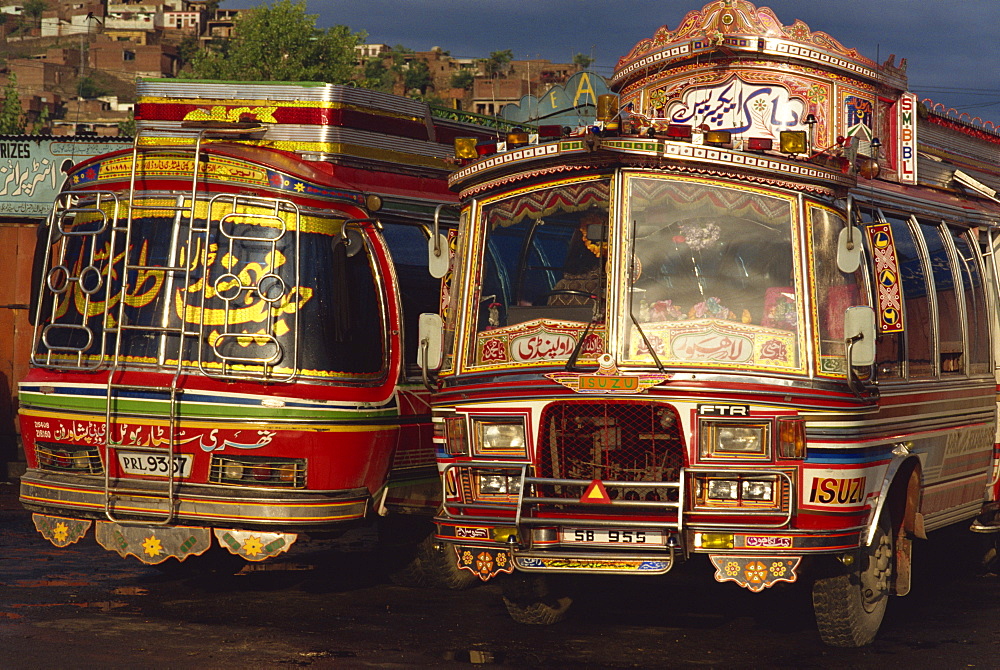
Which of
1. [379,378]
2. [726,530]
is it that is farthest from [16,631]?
[726,530]

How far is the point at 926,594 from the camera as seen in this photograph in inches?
420

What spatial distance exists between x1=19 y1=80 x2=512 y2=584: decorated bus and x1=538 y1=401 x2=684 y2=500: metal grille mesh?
170 cm

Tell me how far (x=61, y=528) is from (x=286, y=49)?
52.2m

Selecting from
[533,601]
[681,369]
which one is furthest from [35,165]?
[681,369]

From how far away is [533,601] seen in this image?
907 centimetres

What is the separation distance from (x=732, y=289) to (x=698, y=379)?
2.01 feet

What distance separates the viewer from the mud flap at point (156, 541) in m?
9.21

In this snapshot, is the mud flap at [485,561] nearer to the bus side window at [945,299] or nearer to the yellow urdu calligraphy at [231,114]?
the bus side window at [945,299]

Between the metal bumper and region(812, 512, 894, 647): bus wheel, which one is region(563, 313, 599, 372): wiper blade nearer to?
region(812, 512, 894, 647): bus wheel

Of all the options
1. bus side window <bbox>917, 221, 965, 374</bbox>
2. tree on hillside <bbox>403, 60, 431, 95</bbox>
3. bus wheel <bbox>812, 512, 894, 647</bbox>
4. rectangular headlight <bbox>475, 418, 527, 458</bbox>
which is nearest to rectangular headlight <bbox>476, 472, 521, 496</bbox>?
rectangular headlight <bbox>475, 418, 527, 458</bbox>

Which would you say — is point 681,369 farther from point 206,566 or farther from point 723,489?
point 206,566

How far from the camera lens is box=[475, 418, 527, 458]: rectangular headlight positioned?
8227 millimetres

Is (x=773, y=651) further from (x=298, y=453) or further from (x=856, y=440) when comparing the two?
(x=298, y=453)

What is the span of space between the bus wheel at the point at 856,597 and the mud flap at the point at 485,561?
188 cm
